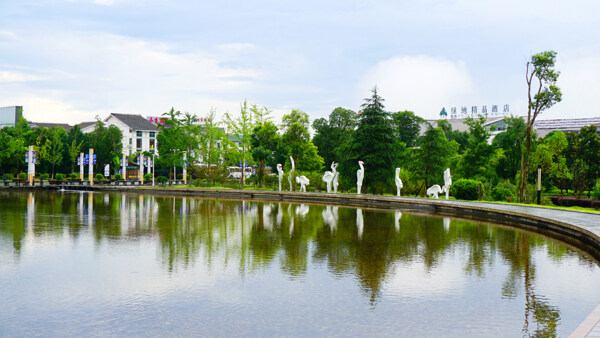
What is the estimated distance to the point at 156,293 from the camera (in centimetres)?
898

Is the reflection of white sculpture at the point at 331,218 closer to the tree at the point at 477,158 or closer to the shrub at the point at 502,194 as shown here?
the shrub at the point at 502,194

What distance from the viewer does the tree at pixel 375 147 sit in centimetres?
3806

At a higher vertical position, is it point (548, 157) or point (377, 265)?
point (548, 157)

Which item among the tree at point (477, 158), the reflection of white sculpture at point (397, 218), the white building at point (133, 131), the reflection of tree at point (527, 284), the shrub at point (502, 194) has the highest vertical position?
the white building at point (133, 131)

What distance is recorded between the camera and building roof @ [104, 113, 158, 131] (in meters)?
97.8

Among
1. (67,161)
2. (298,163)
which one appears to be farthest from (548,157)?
(67,161)

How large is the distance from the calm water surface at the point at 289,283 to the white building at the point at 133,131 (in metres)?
82.9

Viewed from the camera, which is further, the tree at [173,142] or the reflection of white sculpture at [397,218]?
the tree at [173,142]

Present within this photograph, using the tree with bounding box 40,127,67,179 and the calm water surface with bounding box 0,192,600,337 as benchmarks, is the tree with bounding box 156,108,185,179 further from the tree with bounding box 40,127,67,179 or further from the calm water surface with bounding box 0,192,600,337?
the calm water surface with bounding box 0,192,600,337

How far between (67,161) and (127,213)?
199 feet

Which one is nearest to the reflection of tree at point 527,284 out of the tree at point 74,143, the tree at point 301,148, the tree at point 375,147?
the tree at point 375,147

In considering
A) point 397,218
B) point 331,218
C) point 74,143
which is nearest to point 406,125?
point 397,218

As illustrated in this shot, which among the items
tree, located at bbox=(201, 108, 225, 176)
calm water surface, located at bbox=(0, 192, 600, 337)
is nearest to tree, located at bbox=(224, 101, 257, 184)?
tree, located at bbox=(201, 108, 225, 176)

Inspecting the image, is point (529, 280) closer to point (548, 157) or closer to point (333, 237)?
point (333, 237)
